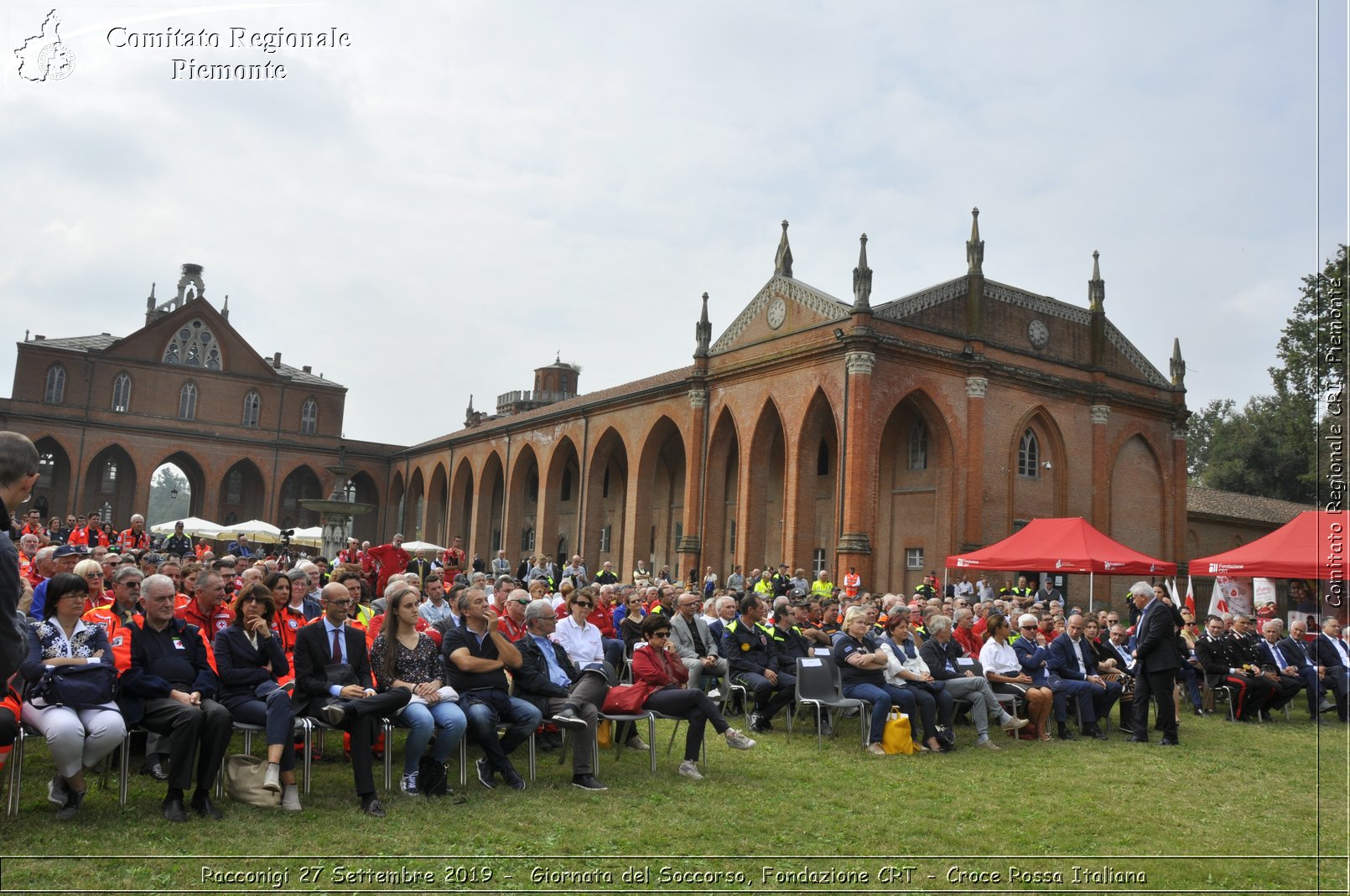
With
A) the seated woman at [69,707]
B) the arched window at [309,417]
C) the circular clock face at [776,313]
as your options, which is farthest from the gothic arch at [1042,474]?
the arched window at [309,417]

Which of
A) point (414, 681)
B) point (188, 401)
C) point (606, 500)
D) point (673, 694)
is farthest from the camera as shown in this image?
point (188, 401)

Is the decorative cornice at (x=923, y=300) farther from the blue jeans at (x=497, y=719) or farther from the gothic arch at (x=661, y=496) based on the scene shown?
the blue jeans at (x=497, y=719)

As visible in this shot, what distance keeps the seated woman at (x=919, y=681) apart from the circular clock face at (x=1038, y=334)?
21.4 meters

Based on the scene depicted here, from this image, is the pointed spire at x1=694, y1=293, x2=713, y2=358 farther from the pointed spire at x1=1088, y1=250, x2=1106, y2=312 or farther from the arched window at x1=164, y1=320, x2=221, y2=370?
the arched window at x1=164, y1=320, x2=221, y2=370

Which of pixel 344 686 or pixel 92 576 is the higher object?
pixel 92 576

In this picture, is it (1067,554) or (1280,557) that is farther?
(1067,554)

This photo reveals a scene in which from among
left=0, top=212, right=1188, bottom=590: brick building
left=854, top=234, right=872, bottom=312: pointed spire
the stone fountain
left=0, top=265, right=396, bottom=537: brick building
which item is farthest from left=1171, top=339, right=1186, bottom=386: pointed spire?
left=0, top=265, right=396, bottom=537: brick building

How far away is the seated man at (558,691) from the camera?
23.7ft

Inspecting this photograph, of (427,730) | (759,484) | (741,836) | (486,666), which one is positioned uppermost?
(759,484)

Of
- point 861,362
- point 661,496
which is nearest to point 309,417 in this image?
point 661,496

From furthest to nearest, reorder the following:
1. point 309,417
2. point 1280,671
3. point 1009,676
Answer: point 309,417 < point 1280,671 < point 1009,676

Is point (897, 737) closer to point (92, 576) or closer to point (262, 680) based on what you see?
point (262, 680)

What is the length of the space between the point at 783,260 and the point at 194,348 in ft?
118

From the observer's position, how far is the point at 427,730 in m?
6.74
